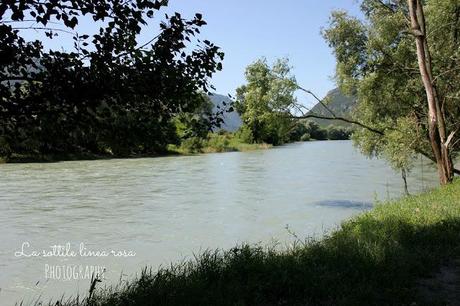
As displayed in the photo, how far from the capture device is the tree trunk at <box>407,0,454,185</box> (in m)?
15.8

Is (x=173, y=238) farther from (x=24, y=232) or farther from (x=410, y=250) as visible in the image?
(x=410, y=250)

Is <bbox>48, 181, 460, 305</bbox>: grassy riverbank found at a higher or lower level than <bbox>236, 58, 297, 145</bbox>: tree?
lower

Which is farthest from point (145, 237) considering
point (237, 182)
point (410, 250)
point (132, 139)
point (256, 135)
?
point (256, 135)

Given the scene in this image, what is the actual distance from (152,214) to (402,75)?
38.5 ft

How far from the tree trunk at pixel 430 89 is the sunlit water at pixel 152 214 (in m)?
2.66

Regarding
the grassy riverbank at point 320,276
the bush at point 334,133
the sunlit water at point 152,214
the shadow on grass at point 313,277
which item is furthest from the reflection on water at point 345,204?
the bush at point 334,133

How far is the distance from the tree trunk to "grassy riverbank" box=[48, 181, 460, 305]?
28.7 ft

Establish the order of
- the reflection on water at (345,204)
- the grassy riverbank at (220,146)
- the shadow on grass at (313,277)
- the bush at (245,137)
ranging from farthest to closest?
the bush at (245,137)
the grassy riverbank at (220,146)
the reflection on water at (345,204)
the shadow on grass at (313,277)

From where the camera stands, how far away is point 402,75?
63.3ft

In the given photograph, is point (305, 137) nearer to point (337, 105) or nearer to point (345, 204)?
point (337, 105)

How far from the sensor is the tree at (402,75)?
16.7 metres

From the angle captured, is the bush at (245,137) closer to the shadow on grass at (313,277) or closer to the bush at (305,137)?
the bush at (305,137)

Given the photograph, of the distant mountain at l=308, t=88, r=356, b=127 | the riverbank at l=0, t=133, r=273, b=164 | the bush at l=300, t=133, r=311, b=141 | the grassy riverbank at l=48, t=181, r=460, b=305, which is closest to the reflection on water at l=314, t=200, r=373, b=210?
the distant mountain at l=308, t=88, r=356, b=127

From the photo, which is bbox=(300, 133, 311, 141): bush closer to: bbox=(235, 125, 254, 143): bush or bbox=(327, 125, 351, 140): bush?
bbox=(327, 125, 351, 140): bush
